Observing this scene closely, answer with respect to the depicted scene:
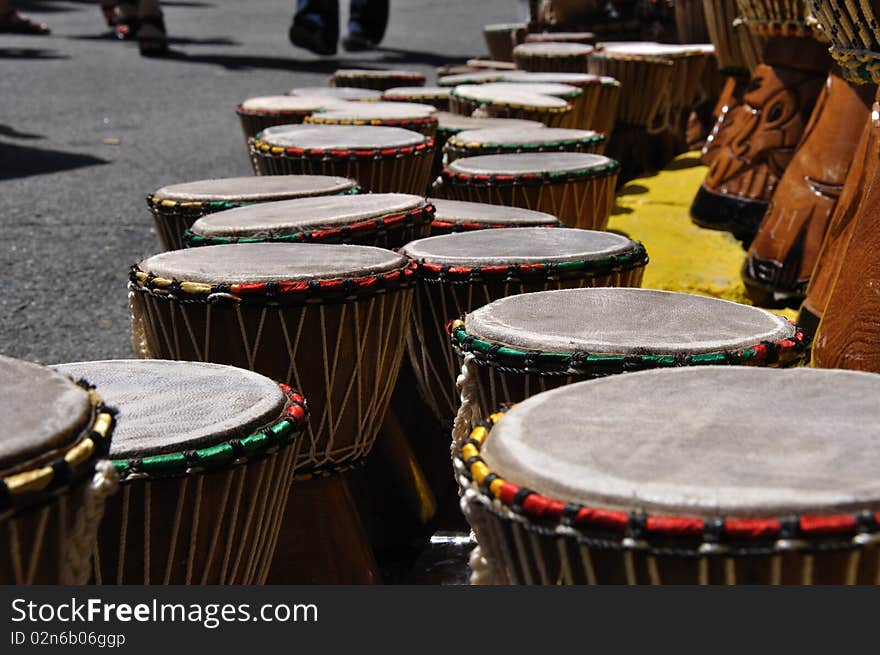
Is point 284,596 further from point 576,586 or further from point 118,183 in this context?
A: point 118,183

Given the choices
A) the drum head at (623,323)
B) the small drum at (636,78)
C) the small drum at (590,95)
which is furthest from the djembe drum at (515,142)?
the small drum at (636,78)

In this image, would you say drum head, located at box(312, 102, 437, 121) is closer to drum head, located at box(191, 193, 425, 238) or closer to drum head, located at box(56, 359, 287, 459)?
drum head, located at box(191, 193, 425, 238)

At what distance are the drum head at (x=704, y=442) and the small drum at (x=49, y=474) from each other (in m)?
0.29

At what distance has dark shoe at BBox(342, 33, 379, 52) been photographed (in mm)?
Result: 9133

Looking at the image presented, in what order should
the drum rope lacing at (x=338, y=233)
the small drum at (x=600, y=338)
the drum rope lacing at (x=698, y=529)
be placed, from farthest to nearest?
the drum rope lacing at (x=338, y=233) → the small drum at (x=600, y=338) → the drum rope lacing at (x=698, y=529)

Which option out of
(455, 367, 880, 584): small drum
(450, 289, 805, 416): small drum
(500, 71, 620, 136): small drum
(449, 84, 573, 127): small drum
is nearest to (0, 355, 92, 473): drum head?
(455, 367, 880, 584): small drum

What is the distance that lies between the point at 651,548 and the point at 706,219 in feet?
8.85

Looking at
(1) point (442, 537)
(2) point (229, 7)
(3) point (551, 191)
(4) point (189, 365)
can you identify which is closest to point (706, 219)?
(3) point (551, 191)

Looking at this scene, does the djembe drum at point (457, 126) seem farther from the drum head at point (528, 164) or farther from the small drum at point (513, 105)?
the drum head at point (528, 164)

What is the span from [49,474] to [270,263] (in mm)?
769

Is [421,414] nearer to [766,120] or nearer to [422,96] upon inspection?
[766,120]

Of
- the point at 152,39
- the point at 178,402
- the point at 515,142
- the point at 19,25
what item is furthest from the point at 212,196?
the point at 19,25

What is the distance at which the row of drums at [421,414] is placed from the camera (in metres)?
0.73

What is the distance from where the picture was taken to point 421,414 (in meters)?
1.90
